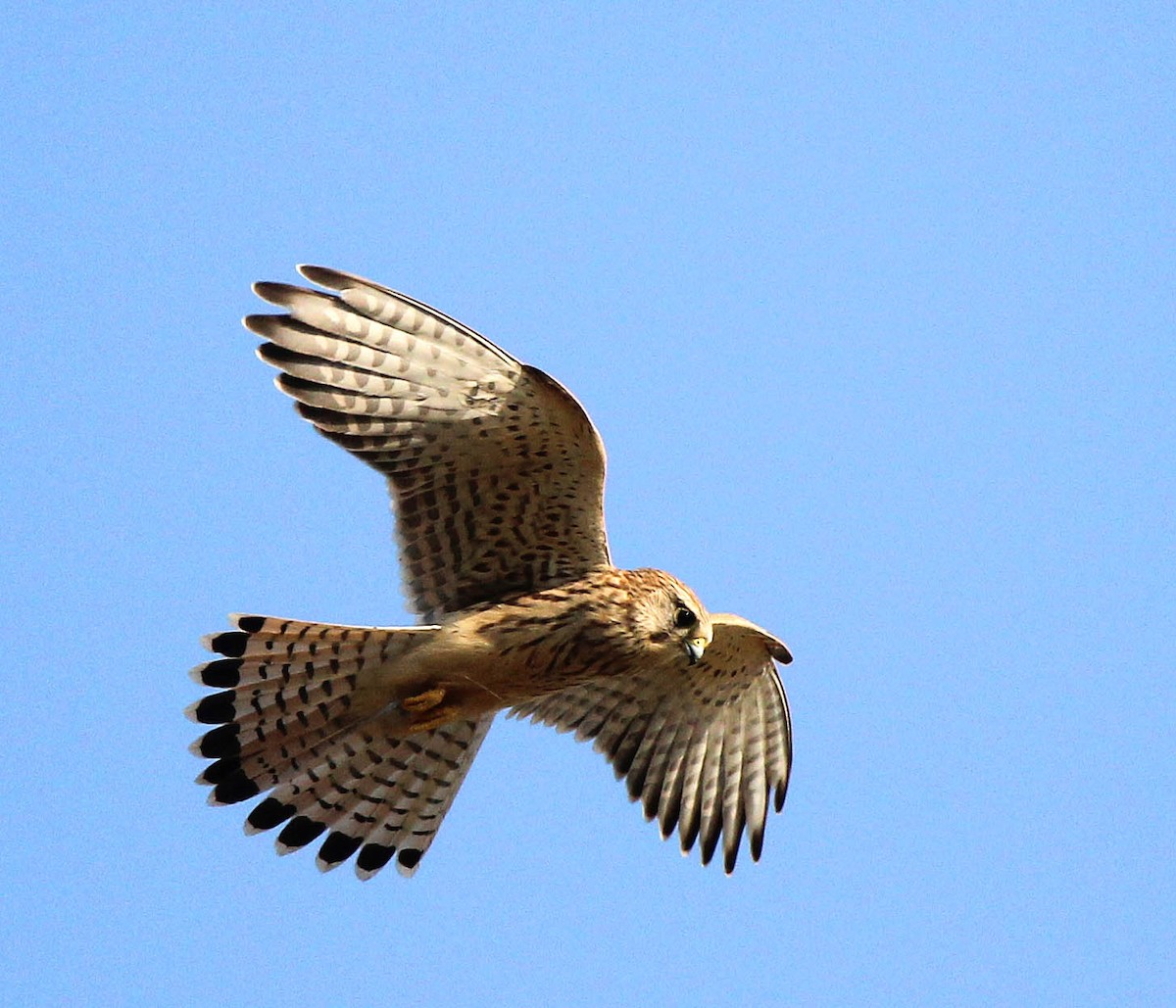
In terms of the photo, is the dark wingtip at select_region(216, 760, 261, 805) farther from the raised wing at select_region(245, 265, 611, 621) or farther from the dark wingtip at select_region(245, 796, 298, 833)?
the raised wing at select_region(245, 265, 611, 621)

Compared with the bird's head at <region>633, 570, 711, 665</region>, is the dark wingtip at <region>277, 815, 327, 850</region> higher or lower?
lower

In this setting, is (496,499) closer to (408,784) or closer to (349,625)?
(349,625)

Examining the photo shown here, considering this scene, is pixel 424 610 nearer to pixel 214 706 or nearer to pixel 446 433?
pixel 446 433

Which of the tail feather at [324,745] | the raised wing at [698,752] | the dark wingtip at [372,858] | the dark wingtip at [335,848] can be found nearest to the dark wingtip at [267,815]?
the tail feather at [324,745]

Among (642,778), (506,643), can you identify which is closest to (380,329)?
(506,643)

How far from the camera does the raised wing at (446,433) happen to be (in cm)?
Answer: 895

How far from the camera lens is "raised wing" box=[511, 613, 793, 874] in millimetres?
11031

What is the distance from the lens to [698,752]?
36.4 feet

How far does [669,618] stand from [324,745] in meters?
1.94

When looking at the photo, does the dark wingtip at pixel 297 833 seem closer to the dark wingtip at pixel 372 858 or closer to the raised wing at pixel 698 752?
the dark wingtip at pixel 372 858

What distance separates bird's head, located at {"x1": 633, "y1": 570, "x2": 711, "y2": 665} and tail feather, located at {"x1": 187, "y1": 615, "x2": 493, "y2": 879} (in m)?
1.13

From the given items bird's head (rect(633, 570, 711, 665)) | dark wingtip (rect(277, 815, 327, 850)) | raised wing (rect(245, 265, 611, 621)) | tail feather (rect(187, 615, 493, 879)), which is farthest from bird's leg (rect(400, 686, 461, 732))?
bird's head (rect(633, 570, 711, 665))

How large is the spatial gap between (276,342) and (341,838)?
9.44ft

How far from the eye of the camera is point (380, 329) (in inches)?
356
